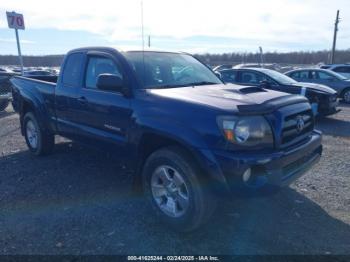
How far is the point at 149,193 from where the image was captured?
3691mm

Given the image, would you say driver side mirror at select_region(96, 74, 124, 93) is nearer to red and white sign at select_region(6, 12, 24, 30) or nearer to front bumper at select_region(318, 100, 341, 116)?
red and white sign at select_region(6, 12, 24, 30)

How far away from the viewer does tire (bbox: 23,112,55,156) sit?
5844mm

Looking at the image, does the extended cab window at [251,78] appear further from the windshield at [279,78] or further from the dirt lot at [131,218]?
the dirt lot at [131,218]

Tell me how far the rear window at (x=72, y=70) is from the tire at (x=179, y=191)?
2.01 meters

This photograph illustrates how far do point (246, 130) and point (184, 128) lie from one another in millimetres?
579

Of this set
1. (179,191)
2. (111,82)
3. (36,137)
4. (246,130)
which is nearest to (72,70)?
(111,82)

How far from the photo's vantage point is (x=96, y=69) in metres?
4.51

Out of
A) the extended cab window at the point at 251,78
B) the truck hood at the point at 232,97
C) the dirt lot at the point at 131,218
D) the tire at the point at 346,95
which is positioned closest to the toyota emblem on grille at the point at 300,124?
the truck hood at the point at 232,97

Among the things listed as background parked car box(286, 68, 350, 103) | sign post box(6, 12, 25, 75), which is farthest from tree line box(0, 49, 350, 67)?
sign post box(6, 12, 25, 75)

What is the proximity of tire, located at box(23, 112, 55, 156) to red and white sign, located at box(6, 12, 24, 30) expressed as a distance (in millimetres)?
4172

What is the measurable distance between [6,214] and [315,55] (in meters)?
72.0

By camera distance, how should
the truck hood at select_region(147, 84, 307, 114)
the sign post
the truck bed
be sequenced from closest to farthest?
the truck hood at select_region(147, 84, 307, 114), the truck bed, the sign post

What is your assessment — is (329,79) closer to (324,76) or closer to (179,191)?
(324,76)

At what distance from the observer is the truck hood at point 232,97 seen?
10.3ft
